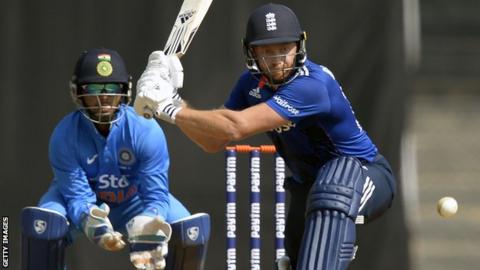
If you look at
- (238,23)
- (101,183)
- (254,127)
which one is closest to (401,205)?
(238,23)

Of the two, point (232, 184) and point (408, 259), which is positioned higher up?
point (232, 184)

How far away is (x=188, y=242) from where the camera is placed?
6012mm

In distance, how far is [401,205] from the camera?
7047mm

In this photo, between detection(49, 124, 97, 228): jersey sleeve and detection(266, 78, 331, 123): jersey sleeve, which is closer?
detection(266, 78, 331, 123): jersey sleeve

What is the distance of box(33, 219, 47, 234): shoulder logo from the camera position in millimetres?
5719

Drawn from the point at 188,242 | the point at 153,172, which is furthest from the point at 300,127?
the point at 188,242

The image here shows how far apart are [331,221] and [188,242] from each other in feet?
4.76

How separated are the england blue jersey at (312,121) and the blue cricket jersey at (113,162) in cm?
81

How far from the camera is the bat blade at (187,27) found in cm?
518

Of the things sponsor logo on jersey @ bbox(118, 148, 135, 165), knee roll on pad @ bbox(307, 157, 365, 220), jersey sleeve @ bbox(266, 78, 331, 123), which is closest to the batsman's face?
jersey sleeve @ bbox(266, 78, 331, 123)

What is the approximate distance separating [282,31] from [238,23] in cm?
219

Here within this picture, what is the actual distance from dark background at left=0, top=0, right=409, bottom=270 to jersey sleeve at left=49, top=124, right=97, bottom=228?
1.23 meters

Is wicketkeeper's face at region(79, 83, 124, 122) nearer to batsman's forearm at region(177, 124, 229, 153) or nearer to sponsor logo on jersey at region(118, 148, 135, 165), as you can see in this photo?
sponsor logo on jersey at region(118, 148, 135, 165)

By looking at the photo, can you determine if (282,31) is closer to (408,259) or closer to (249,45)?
(249,45)
